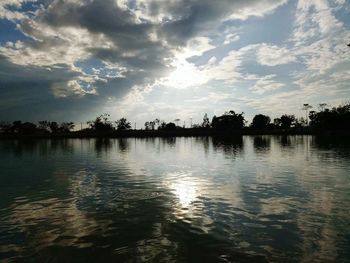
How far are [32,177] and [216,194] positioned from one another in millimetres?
18167

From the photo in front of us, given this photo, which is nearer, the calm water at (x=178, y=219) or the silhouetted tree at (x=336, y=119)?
the calm water at (x=178, y=219)

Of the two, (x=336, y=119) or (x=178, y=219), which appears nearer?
(x=178, y=219)

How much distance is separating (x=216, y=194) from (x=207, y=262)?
10.8 m

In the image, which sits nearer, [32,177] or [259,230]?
[259,230]

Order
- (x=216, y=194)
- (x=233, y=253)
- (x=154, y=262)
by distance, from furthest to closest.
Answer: (x=216, y=194) → (x=233, y=253) → (x=154, y=262)

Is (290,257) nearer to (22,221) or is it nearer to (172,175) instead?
(22,221)

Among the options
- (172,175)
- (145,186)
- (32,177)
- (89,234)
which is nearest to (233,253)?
(89,234)

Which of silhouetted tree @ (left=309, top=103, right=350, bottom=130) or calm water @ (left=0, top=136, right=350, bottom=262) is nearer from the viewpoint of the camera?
calm water @ (left=0, top=136, right=350, bottom=262)

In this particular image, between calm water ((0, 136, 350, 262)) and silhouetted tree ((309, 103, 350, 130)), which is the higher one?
silhouetted tree ((309, 103, 350, 130))

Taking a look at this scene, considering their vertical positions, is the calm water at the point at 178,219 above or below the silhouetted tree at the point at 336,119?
below

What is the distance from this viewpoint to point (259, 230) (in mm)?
13930

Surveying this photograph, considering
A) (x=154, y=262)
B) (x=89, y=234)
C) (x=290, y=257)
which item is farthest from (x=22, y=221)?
(x=290, y=257)

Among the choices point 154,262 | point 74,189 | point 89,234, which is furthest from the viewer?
point 74,189

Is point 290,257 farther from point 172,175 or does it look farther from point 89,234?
point 172,175
